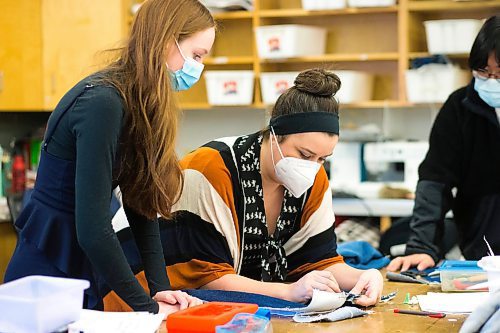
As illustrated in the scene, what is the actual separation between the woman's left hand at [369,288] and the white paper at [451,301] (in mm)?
109

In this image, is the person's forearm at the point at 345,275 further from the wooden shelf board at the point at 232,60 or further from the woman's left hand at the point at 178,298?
the wooden shelf board at the point at 232,60

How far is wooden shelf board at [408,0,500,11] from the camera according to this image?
4.43 metres

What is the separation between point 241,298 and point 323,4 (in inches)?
119

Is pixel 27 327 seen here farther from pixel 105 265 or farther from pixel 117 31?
pixel 117 31

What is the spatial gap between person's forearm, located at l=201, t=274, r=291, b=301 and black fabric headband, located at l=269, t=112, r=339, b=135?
1.42 ft

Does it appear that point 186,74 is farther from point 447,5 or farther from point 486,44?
point 447,5

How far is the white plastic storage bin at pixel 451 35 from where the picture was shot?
4.39m

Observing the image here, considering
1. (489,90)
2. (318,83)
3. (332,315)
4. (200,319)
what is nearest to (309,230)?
(318,83)

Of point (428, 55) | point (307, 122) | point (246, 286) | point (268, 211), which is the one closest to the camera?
point (246, 286)

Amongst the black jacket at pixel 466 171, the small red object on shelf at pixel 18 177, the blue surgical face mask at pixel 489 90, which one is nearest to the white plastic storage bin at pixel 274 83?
the small red object on shelf at pixel 18 177

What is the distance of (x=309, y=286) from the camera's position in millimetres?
2053

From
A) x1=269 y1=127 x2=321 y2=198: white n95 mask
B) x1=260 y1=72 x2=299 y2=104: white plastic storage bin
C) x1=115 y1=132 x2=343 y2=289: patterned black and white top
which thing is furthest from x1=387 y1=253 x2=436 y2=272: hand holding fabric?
x1=260 y1=72 x2=299 y2=104: white plastic storage bin

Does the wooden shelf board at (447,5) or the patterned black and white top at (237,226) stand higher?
the wooden shelf board at (447,5)

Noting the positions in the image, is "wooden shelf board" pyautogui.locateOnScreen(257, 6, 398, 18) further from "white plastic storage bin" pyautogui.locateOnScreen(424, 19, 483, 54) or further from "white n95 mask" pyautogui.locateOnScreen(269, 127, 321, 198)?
"white n95 mask" pyautogui.locateOnScreen(269, 127, 321, 198)
